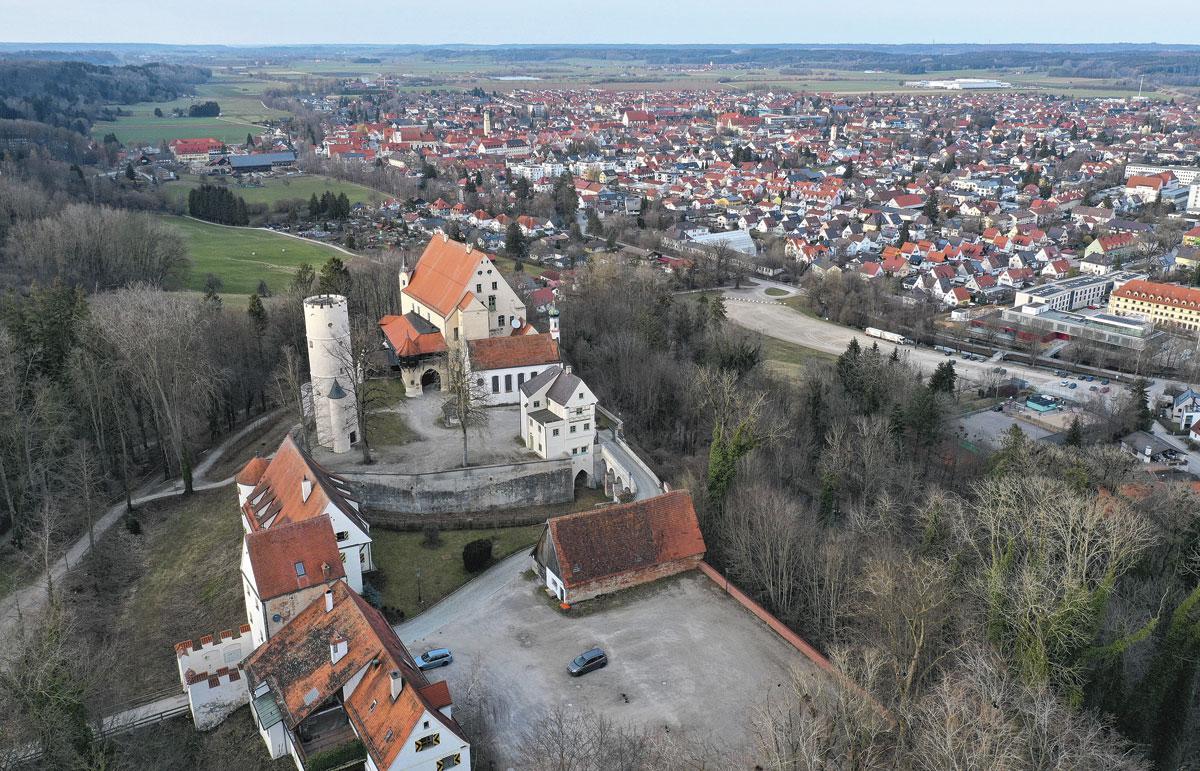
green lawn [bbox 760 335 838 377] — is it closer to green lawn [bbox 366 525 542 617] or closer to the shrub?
green lawn [bbox 366 525 542 617]

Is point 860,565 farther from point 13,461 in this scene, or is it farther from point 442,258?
point 13,461

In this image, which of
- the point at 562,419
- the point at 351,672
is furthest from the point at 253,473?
the point at 351,672

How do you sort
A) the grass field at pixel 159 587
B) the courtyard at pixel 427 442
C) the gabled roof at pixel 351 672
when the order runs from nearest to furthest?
1. the gabled roof at pixel 351 672
2. the grass field at pixel 159 587
3. the courtyard at pixel 427 442

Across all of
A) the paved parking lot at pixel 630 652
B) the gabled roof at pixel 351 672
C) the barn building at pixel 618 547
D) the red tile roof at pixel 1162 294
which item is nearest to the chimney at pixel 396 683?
the gabled roof at pixel 351 672

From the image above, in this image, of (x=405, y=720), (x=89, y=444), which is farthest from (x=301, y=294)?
(x=405, y=720)

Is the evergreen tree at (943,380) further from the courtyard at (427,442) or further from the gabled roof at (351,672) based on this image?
the gabled roof at (351,672)

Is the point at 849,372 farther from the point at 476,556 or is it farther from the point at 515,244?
the point at 515,244
